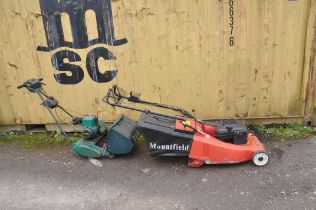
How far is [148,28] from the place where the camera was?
5219mm

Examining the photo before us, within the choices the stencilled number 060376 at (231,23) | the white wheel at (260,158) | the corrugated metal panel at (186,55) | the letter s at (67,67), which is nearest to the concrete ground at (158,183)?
the white wheel at (260,158)

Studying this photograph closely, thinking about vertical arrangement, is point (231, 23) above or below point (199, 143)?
above

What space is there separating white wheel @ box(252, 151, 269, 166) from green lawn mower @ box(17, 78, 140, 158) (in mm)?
1724

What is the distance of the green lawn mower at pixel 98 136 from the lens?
4.77 meters

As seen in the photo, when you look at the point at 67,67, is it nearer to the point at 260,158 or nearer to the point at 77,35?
the point at 77,35

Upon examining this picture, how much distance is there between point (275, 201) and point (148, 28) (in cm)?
310

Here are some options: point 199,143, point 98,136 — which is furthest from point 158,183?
point 98,136

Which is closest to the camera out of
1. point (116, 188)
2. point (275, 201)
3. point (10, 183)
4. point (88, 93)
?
point (275, 201)

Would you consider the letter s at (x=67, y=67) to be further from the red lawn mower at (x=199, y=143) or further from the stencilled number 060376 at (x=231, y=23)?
the stencilled number 060376 at (x=231, y=23)

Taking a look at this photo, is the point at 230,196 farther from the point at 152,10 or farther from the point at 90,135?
the point at 152,10

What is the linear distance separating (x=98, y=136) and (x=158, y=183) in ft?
4.20

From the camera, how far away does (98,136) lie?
199 inches

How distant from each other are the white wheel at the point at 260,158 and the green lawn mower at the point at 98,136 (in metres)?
1.72

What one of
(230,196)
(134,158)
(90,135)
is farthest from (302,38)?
(90,135)
